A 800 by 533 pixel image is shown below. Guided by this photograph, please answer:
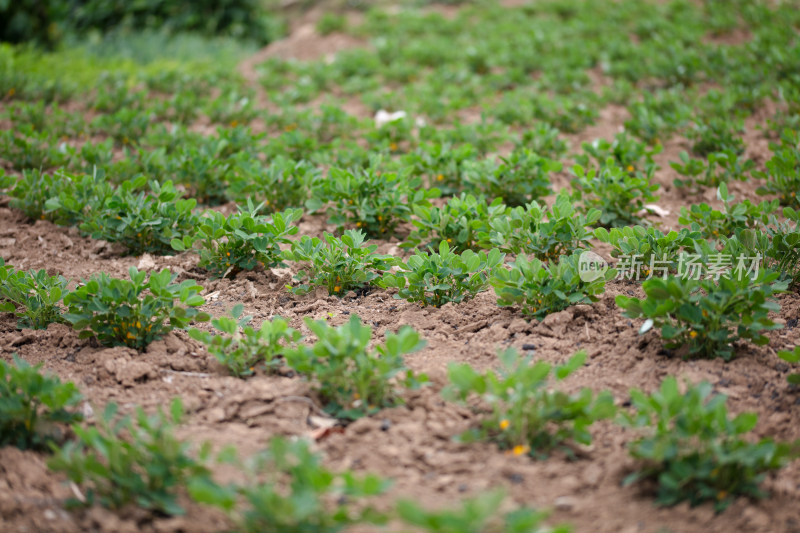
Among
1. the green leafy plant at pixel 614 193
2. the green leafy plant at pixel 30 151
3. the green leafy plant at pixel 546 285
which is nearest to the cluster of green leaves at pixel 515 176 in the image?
the green leafy plant at pixel 614 193

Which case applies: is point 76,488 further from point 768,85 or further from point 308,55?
point 308,55

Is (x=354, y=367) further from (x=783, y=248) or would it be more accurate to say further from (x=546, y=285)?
(x=783, y=248)

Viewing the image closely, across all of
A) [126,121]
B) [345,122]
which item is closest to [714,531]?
[345,122]

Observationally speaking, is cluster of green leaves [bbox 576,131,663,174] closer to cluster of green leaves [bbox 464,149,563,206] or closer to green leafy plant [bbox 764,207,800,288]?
cluster of green leaves [bbox 464,149,563,206]

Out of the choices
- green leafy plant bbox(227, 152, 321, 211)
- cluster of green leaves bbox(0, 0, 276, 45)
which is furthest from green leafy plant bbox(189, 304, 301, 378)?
cluster of green leaves bbox(0, 0, 276, 45)

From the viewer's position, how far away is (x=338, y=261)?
10.5ft

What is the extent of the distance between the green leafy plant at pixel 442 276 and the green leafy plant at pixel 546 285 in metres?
0.13

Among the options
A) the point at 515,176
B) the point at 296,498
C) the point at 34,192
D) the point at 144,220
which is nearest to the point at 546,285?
the point at 515,176

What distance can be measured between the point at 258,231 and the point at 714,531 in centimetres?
237

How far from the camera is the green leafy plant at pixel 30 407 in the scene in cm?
211

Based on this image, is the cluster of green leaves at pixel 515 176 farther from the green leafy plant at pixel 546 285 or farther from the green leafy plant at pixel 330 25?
the green leafy plant at pixel 330 25

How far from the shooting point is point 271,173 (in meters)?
4.02

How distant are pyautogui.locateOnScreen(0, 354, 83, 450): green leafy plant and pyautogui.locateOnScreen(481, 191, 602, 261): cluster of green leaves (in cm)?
203

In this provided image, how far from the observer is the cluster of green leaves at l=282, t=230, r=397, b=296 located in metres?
3.16
